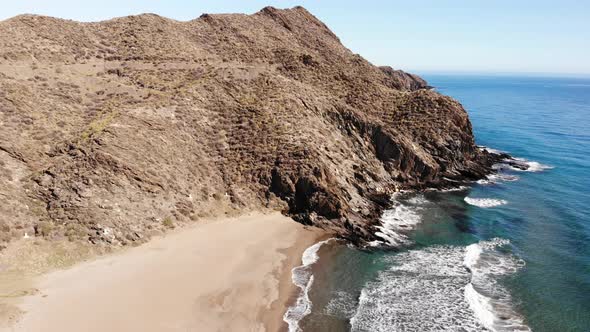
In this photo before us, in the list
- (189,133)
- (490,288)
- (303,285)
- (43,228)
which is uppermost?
(189,133)

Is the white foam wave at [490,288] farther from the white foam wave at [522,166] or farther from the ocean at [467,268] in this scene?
the white foam wave at [522,166]

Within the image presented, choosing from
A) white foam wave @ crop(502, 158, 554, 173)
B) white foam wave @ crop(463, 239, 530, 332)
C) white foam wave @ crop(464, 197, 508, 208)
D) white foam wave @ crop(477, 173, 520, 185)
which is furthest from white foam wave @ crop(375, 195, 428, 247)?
white foam wave @ crop(502, 158, 554, 173)

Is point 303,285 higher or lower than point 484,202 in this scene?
lower

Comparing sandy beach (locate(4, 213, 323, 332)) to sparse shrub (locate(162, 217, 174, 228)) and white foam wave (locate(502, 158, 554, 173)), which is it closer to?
sparse shrub (locate(162, 217, 174, 228))

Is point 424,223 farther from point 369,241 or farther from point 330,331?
point 330,331

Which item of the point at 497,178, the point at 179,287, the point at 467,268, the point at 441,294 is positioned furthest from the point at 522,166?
the point at 179,287

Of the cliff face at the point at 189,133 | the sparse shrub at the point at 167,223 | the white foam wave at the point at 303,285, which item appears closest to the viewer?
the white foam wave at the point at 303,285

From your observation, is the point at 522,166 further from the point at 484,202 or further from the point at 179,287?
the point at 179,287

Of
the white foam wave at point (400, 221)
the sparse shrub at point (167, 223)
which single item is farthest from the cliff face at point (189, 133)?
the white foam wave at point (400, 221)
